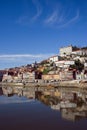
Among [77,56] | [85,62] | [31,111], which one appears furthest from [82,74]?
[31,111]

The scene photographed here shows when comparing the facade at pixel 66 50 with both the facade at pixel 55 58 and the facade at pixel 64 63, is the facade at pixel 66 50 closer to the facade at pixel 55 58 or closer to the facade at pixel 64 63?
the facade at pixel 55 58

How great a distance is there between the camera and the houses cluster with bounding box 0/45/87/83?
7794 centimetres

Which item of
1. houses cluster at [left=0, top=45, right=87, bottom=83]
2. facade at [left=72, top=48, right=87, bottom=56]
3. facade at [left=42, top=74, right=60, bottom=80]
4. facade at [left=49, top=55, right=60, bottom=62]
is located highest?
facade at [left=72, top=48, right=87, bottom=56]

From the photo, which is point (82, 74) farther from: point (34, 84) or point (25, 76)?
point (25, 76)

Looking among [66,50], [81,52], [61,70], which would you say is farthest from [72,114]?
[66,50]

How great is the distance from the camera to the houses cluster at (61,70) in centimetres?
7794

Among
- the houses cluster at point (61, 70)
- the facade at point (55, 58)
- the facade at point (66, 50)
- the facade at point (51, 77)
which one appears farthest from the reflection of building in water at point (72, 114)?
the facade at point (66, 50)

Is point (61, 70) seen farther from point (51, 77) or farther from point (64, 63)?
point (64, 63)

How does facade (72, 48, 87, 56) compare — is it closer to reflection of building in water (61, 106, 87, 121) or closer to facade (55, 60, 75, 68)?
facade (55, 60, 75, 68)

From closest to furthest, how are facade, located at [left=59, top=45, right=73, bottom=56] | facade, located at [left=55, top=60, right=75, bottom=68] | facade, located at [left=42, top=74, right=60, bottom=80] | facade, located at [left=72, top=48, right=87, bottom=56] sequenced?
facade, located at [left=42, top=74, right=60, bottom=80], facade, located at [left=55, top=60, right=75, bottom=68], facade, located at [left=72, top=48, right=87, bottom=56], facade, located at [left=59, top=45, right=73, bottom=56]

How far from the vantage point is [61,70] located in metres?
82.8

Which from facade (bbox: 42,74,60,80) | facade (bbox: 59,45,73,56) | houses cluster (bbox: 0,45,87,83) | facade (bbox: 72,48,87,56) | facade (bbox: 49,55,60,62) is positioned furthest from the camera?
facade (bbox: 59,45,73,56)

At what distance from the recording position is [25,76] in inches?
3846

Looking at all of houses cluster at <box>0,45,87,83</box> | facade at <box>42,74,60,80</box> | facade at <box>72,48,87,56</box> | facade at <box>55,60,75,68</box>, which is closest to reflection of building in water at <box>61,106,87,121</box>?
houses cluster at <box>0,45,87,83</box>
